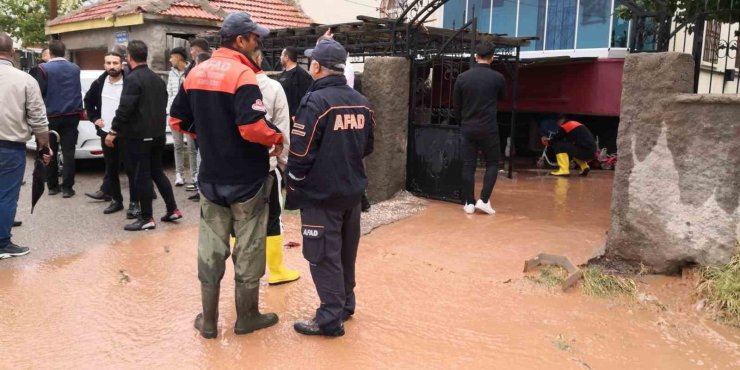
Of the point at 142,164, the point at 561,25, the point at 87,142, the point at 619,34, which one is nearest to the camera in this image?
the point at 142,164

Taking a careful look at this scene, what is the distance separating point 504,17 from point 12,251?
10.5 metres

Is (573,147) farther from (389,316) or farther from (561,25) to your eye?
(389,316)

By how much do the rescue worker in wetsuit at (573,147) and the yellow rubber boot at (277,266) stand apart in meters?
6.36

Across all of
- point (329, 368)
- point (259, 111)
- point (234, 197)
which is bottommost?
point (329, 368)

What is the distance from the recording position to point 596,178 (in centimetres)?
959

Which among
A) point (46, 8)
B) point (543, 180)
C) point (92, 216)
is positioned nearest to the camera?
point (92, 216)

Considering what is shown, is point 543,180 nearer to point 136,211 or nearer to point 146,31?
point 136,211

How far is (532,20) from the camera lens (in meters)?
12.3

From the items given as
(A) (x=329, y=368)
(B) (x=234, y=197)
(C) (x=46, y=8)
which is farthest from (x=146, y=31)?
(C) (x=46, y=8)

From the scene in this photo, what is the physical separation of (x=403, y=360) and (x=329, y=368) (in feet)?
1.39

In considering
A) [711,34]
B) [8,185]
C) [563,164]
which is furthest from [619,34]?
[8,185]

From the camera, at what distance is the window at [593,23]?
10984mm

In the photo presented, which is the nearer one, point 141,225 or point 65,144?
point 141,225

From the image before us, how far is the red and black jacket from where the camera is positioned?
3.38m
